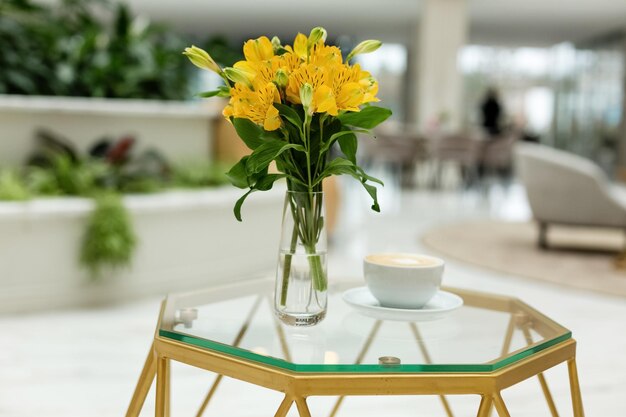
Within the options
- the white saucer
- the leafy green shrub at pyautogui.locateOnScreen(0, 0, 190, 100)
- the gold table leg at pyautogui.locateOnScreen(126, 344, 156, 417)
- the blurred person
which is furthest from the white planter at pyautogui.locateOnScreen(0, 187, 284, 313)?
the blurred person

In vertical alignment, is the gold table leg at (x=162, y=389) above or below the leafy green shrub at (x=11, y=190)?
below

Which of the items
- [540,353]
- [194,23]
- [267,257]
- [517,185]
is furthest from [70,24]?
[194,23]

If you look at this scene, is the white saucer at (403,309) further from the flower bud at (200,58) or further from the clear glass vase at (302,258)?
the flower bud at (200,58)

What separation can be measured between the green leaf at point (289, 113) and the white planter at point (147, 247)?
277 centimetres

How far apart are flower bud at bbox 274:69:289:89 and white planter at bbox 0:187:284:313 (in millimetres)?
2786

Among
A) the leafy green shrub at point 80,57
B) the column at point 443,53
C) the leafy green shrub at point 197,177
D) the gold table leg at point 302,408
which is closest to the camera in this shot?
the gold table leg at point 302,408

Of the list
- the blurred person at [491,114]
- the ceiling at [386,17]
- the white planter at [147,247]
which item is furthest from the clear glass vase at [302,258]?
the blurred person at [491,114]

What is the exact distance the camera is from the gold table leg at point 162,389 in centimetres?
159

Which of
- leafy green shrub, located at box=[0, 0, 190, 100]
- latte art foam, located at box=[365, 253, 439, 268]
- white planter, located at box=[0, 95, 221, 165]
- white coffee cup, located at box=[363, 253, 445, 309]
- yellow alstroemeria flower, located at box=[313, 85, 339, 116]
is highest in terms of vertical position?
leafy green shrub, located at box=[0, 0, 190, 100]

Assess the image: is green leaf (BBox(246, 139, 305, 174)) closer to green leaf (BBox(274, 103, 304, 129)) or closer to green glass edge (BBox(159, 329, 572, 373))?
green leaf (BBox(274, 103, 304, 129))

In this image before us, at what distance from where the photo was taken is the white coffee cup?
5.81ft

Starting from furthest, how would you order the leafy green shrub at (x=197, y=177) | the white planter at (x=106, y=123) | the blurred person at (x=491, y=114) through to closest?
the blurred person at (x=491, y=114) → the leafy green shrub at (x=197, y=177) → the white planter at (x=106, y=123)

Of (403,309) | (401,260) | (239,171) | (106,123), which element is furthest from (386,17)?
(239,171)

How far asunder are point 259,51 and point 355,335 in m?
0.65
